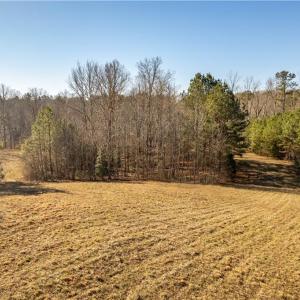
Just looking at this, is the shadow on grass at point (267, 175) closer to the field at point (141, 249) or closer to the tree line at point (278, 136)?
the tree line at point (278, 136)

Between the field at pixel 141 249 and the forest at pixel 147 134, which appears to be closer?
the field at pixel 141 249

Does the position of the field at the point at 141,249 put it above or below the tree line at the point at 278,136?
below

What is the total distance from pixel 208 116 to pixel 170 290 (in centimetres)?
2662

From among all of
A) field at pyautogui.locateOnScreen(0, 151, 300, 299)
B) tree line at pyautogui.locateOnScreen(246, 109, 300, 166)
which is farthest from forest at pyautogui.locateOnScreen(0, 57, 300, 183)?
field at pyautogui.locateOnScreen(0, 151, 300, 299)

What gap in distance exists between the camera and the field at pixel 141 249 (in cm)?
794

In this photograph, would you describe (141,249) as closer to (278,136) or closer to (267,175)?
(267,175)

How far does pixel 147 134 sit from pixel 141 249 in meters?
24.9

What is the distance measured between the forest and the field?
12.2 m

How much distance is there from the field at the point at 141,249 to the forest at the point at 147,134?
12156 mm

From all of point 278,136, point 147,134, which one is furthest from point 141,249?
point 278,136

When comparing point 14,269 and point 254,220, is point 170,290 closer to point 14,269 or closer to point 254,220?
point 14,269

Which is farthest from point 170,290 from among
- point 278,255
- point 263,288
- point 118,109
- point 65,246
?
point 118,109

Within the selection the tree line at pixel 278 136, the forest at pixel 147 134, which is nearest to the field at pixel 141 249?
the forest at pixel 147 134

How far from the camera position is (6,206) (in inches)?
556
